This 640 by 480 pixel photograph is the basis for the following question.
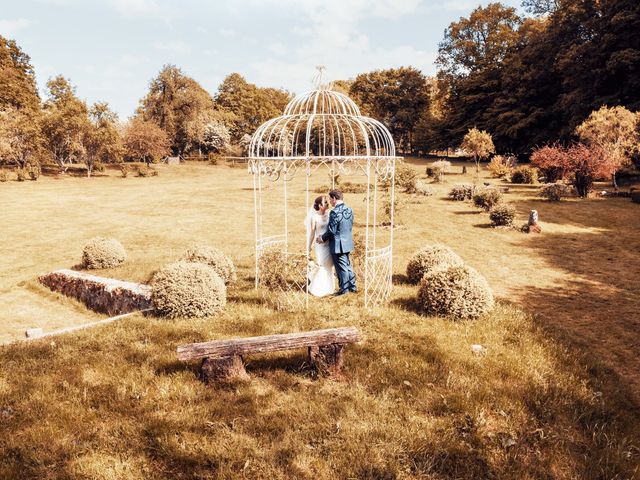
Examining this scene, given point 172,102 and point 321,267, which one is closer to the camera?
point 321,267

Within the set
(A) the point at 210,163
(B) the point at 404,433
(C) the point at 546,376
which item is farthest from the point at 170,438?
(A) the point at 210,163

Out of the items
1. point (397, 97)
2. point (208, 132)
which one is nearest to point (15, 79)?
point (208, 132)

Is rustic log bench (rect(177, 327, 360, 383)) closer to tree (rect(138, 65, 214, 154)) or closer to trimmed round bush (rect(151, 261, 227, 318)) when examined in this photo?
trimmed round bush (rect(151, 261, 227, 318))

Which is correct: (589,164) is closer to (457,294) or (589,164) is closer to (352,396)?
(457,294)

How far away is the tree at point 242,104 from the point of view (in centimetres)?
8244

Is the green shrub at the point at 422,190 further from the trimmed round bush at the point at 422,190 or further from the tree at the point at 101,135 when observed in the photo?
the tree at the point at 101,135

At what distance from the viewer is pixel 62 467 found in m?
4.68

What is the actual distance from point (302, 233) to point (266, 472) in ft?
51.4

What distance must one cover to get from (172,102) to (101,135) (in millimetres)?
18581

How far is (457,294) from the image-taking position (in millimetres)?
8648

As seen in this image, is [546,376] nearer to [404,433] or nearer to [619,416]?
[619,416]

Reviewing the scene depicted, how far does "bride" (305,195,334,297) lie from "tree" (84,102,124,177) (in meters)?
44.9

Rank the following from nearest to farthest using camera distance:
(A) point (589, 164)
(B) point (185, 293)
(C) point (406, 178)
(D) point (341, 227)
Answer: (B) point (185, 293) → (D) point (341, 227) → (A) point (589, 164) → (C) point (406, 178)

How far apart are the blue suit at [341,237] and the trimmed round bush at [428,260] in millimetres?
2175
